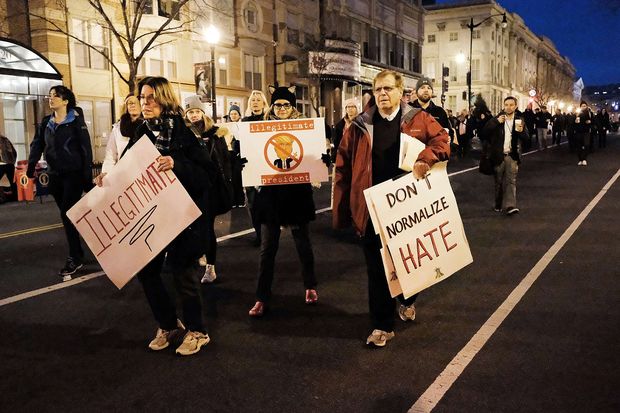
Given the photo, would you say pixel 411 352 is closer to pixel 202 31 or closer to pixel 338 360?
pixel 338 360

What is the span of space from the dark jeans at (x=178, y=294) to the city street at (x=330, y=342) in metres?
0.26

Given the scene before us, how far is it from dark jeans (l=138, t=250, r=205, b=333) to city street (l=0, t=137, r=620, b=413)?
261mm

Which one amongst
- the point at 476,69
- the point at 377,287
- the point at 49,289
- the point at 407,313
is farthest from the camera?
the point at 476,69

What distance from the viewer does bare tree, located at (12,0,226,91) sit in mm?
21031

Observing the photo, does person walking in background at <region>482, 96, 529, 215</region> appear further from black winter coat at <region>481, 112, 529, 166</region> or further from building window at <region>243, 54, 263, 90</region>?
building window at <region>243, 54, 263, 90</region>

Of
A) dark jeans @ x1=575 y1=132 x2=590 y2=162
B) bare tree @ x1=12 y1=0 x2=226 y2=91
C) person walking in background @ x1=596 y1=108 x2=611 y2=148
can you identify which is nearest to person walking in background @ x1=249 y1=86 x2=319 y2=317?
bare tree @ x1=12 y1=0 x2=226 y2=91

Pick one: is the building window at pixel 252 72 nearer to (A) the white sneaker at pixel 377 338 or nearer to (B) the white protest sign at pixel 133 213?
(B) the white protest sign at pixel 133 213

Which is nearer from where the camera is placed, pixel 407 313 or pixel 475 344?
pixel 475 344

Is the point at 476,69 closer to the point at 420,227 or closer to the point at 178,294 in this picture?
the point at 420,227

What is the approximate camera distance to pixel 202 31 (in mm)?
29328

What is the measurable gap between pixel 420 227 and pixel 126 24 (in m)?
19.2

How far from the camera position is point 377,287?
15.1 feet

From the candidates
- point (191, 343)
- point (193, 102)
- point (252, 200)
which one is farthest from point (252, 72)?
point (191, 343)

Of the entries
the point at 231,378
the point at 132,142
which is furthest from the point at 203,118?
the point at 231,378
